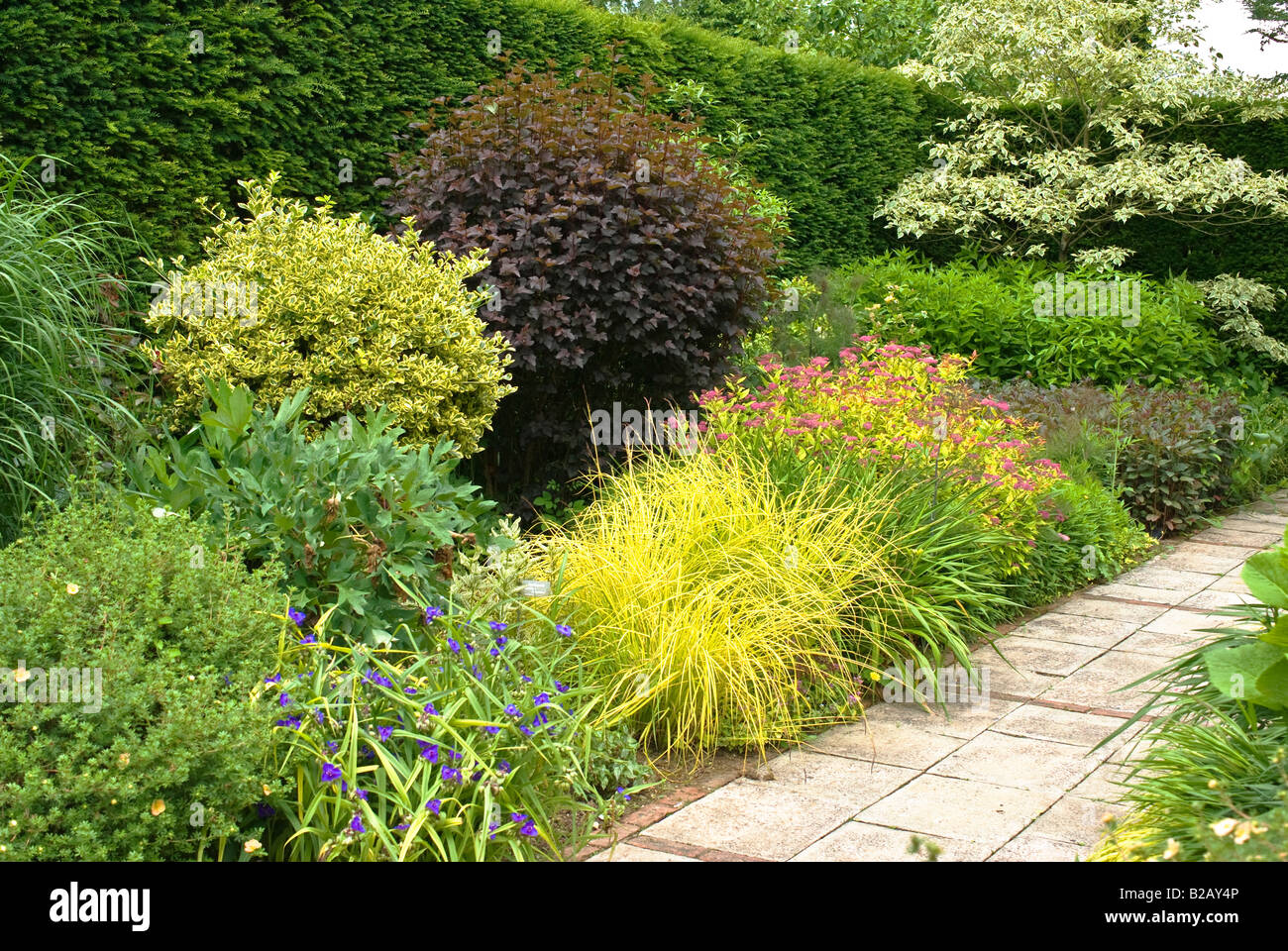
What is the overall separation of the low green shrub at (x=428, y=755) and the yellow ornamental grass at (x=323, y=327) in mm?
1935

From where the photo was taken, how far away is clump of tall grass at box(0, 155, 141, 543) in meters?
4.12

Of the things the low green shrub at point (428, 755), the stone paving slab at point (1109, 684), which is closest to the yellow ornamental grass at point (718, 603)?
the low green shrub at point (428, 755)

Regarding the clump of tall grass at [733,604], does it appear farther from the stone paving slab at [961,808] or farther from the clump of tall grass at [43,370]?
the clump of tall grass at [43,370]

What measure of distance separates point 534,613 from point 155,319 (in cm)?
263

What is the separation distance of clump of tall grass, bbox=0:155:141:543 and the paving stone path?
2.42 m

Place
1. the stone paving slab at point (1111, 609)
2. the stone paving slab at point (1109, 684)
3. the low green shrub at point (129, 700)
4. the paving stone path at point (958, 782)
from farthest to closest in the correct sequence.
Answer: the stone paving slab at point (1111, 609)
the stone paving slab at point (1109, 684)
the paving stone path at point (958, 782)
the low green shrub at point (129, 700)

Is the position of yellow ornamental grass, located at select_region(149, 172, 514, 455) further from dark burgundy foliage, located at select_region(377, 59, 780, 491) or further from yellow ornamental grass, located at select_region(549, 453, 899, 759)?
yellow ornamental grass, located at select_region(549, 453, 899, 759)

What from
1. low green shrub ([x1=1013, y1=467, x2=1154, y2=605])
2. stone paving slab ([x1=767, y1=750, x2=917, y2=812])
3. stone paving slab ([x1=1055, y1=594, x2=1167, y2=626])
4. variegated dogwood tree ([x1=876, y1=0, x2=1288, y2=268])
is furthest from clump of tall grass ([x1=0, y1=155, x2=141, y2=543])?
variegated dogwood tree ([x1=876, y1=0, x2=1288, y2=268])

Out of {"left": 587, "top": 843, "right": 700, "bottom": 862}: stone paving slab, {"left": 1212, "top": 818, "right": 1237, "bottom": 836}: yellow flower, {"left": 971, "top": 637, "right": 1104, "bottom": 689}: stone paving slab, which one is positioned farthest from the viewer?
{"left": 971, "top": 637, "right": 1104, "bottom": 689}: stone paving slab

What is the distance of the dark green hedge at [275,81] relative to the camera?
567 centimetres

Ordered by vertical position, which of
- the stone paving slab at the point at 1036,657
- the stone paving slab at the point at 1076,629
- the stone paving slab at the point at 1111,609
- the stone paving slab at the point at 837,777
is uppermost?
the stone paving slab at the point at 1111,609

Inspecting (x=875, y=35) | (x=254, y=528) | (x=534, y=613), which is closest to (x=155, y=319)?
(x=254, y=528)

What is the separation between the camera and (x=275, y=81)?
672cm
